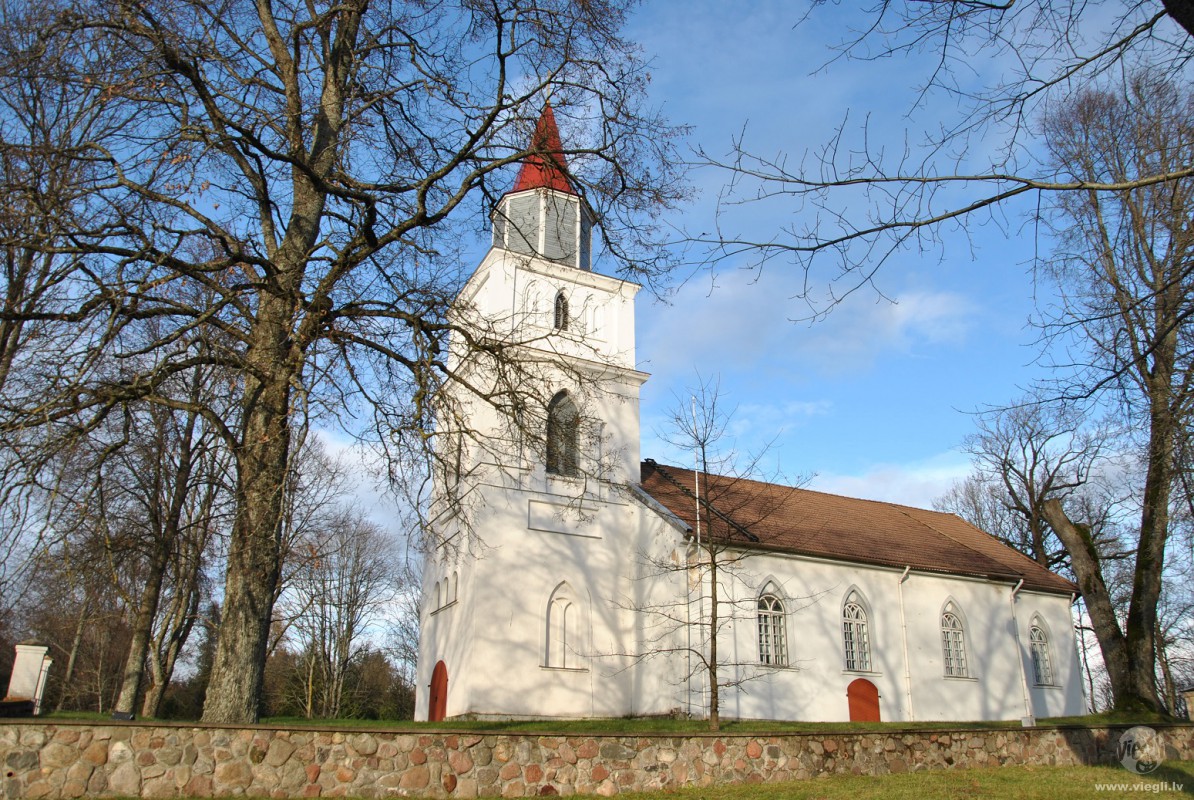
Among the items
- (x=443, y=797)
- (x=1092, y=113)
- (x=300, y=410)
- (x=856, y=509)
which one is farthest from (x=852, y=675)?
(x=300, y=410)

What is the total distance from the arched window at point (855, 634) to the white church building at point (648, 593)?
0.18 ft

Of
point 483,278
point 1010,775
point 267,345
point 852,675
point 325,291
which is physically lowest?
point 1010,775

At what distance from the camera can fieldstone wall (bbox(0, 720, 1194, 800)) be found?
8531 millimetres

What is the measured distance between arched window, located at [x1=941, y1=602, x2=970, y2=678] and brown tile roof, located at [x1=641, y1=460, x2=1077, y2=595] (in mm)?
1412

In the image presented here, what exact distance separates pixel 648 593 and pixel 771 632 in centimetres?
342

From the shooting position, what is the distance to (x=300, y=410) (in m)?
9.19

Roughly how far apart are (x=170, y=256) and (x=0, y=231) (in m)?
1.95

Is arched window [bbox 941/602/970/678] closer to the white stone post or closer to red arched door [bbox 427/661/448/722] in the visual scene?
red arched door [bbox 427/661/448/722]

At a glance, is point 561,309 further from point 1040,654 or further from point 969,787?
point 1040,654

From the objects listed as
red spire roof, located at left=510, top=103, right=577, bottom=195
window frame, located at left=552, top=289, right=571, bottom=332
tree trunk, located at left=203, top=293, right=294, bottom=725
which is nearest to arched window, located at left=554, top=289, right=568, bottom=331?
window frame, located at left=552, top=289, right=571, bottom=332

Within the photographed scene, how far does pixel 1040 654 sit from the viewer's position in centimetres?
2844

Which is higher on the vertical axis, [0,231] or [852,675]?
[0,231]

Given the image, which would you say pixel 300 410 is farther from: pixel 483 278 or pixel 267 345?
pixel 483 278

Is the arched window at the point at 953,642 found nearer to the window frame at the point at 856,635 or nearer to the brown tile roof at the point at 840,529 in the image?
the brown tile roof at the point at 840,529
